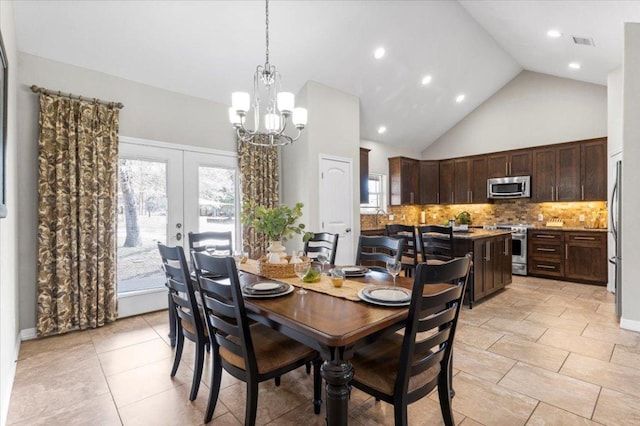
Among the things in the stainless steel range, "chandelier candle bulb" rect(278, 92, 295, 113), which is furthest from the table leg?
the stainless steel range

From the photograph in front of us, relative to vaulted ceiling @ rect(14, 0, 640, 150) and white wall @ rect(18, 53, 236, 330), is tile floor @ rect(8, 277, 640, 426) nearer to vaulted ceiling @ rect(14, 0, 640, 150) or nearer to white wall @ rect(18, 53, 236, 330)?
white wall @ rect(18, 53, 236, 330)

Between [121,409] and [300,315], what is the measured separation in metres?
1.53

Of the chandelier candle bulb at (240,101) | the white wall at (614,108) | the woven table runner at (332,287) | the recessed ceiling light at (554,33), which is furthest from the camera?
the white wall at (614,108)

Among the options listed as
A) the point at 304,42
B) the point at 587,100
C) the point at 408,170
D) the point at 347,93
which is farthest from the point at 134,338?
the point at 587,100

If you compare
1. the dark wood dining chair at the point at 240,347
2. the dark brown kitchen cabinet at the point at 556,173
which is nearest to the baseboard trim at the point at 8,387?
the dark wood dining chair at the point at 240,347

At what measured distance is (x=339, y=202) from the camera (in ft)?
16.4

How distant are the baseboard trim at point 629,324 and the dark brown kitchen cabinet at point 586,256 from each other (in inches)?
83.9

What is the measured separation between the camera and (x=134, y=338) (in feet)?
10.4

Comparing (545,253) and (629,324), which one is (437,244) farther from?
A: (545,253)

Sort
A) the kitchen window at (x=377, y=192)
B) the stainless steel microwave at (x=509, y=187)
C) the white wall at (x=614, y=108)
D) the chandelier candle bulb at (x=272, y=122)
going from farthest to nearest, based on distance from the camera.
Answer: the kitchen window at (x=377, y=192)
the stainless steel microwave at (x=509, y=187)
the white wall at (x=614, y=108)
the chandelier candle bulb at (x=272, y=122)

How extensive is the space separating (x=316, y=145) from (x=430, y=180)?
376cm

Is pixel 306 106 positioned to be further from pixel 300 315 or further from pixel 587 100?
pixel 587 100

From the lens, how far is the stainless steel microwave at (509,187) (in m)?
6.05

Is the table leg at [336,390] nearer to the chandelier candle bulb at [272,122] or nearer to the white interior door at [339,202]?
the chandelier candle bulb at [272,122]
